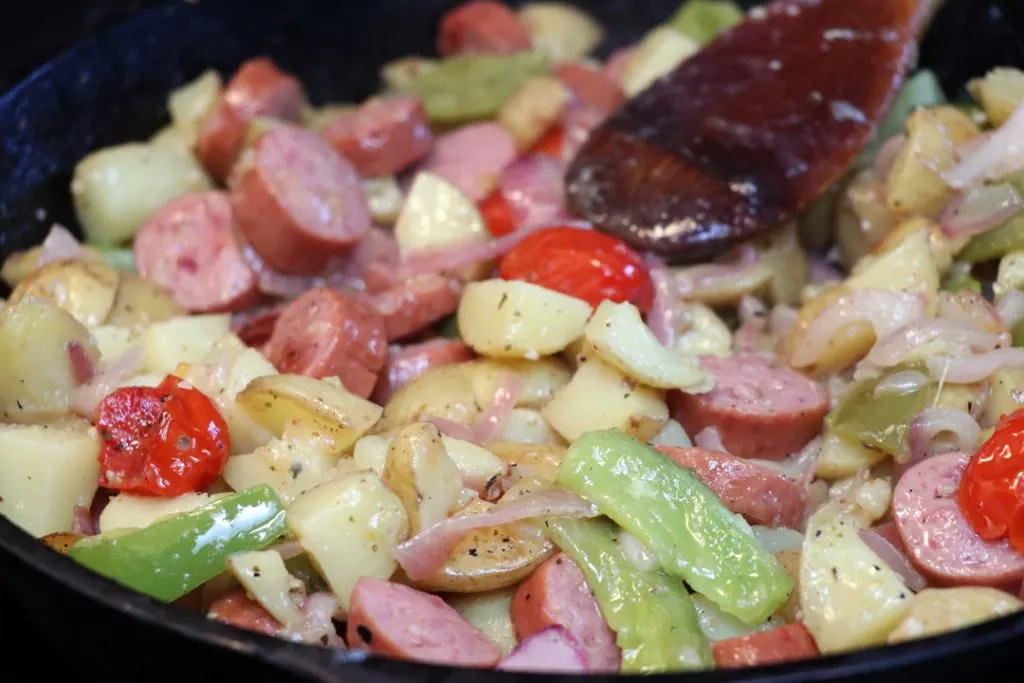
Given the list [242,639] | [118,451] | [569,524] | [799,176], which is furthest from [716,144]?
[242,639]

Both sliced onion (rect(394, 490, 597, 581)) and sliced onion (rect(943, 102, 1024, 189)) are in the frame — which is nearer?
sliced onion (rect(394, 490, 597, 581))

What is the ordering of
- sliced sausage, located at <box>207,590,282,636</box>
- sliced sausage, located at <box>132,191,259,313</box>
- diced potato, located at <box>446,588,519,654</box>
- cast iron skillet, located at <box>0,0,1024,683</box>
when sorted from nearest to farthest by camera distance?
cast iron skillet, located at <box>0,0,1024,683</box>, sliced sausage, located at <box>207,590,282,636</box>, diced potato, located at <box>446,588,519,654</box>, sliced sausage, located at <box>132,191,259,313</box>

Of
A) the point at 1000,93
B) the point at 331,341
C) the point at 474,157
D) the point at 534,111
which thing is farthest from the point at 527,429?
the point at 1000,93

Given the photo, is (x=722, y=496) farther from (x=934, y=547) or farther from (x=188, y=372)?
(x=188, y=372)

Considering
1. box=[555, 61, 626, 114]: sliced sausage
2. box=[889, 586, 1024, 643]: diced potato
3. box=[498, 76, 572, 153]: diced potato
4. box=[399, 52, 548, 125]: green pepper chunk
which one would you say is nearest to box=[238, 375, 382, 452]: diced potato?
box=[889, 586, 1024, 643]: diced potato

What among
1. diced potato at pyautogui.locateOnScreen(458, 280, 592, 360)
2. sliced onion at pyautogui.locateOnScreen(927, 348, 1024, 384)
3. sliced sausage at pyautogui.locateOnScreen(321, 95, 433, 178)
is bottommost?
sliced onion at pyautogui.locateOnScreen(927, 348, 1024, 384)

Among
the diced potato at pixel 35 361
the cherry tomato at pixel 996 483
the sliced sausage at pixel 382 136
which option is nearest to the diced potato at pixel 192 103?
the sliced sausage at pixel 382 136

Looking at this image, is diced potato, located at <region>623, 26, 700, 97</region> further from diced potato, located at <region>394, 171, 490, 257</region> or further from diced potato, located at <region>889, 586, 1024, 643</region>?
diced potato, located at <region>889, 586, 1024, 643</region>

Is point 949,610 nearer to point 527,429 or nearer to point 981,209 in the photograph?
point 527,429
